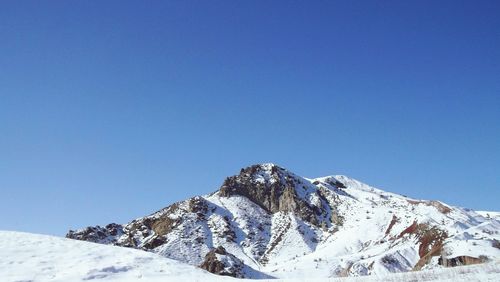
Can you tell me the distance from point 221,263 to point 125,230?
1963 inches

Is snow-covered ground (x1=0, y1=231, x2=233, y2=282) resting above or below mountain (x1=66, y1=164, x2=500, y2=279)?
below

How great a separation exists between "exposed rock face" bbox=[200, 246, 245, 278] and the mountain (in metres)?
0.18

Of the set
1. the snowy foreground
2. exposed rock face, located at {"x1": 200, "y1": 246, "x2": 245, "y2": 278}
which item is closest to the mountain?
exposed rock face, located at {"x1": 200, "y1": 246, "x2": 245, "y2": 278}

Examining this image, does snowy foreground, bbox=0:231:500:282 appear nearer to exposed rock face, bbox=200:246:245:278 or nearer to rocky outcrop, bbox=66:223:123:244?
exposed rock face, bbox=200:246:245:278

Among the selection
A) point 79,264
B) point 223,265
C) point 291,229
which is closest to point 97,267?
point 79,264

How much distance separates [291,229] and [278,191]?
21.4 metres

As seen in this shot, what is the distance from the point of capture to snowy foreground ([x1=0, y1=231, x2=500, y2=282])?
63.1ft

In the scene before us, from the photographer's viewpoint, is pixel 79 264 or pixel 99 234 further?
pixel 99 234

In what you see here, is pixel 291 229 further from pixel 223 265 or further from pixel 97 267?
pixel 97 267

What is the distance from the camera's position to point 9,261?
22.2 meters

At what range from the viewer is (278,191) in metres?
138

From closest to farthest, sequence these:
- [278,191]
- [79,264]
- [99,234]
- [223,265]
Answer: [79,264] < [223,265] < [99,234] < [278,191]

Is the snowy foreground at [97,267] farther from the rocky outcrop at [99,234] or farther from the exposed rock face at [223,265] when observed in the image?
the rocky outcrop at [99,234]

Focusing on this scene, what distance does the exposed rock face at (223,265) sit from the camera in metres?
74.1
